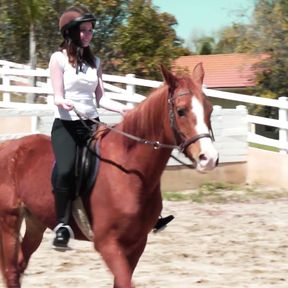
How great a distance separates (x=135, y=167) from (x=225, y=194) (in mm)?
7603

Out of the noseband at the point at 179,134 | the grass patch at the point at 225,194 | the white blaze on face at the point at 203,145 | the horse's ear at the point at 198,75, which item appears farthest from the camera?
the grass patch at the point at 225,194

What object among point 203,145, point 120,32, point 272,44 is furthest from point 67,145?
point 272,44

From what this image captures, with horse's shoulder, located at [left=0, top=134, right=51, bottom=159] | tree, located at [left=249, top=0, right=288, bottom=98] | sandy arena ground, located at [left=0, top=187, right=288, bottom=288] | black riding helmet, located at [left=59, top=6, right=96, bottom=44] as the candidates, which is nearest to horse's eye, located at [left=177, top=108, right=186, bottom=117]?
black riding helmet, located at [left=59, top=6, right=96, bottom=44]

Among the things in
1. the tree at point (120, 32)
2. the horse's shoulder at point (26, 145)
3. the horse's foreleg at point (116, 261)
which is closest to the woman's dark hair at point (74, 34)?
the horse's shoulder at point (26, 145)

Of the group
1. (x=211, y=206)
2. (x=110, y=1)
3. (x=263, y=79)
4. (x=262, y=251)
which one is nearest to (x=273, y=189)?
(x=211, y=206)

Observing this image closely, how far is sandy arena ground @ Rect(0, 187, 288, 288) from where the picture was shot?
261 inches

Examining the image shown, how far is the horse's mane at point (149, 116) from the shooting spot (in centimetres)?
496

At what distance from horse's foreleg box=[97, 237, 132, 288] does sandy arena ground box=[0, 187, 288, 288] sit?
5.33 ft

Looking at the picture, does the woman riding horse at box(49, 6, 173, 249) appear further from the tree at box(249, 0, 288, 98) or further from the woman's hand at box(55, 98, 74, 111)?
the tree at box(249, 0, 288, 98)

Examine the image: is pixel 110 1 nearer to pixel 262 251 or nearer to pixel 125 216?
pixel 262 251

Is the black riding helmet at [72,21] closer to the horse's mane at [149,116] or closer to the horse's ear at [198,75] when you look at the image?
the horse's mane at [149,116]

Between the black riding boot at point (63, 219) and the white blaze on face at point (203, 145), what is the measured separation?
3.78 feet

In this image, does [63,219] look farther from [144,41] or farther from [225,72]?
[225,72]

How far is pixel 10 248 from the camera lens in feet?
19.1
